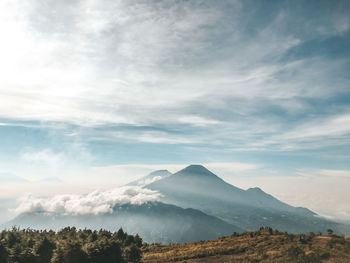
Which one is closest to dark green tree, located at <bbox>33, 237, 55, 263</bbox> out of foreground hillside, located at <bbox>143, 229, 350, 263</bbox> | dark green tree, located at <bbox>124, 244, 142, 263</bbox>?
dark green tree, located at <bbox>124, 244, 142, 263</bbox>

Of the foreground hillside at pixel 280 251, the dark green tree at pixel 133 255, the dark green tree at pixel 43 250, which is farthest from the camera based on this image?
the dark green tree at pixel 43 250

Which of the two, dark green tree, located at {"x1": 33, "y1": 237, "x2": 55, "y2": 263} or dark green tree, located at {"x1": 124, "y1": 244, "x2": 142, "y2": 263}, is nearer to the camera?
dark green tree, located at {"x1": 124, "y1": 244, "x2": 142, "y2": 263}

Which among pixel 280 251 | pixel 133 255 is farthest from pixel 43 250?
pixel 280 251

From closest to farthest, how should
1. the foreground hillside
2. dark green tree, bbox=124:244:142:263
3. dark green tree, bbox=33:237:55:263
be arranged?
the foreground hillside < dark green tree, bbox=124:244:142:263 < dark green tree, bbox=33:237:55:263

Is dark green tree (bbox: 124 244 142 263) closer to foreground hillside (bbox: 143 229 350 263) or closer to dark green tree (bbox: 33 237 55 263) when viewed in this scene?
foreground hillside (bbox: 143 229 350 263)

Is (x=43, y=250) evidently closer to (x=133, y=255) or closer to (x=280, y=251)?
(x=133, y=255)

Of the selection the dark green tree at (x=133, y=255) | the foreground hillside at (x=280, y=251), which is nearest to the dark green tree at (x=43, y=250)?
the dark green tree at (x=133, y=255)

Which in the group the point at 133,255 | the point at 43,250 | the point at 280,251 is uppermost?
the point at 280,251

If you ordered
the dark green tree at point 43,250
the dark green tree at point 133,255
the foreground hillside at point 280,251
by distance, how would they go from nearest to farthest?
the foreground hillside at point 280,251 → the dark green tree at point 133,255 → the dark green tree at point 43,250

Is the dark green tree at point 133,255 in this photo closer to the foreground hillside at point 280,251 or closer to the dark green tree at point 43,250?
the foreground hillside at point 280,251

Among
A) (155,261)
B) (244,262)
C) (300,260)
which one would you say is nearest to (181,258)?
(155,261)

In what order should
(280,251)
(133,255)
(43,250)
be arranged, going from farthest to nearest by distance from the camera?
(43,250) → (133,255) → (280,251)

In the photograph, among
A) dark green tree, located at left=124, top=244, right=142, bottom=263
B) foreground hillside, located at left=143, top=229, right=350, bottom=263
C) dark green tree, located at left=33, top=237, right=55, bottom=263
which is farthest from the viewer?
dark green tree, located at left=33, top=237, right=55, bottom=263

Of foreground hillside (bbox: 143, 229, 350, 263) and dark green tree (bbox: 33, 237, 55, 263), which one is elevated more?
foreground hillside (bbox: 143, 229, 350, 263)
